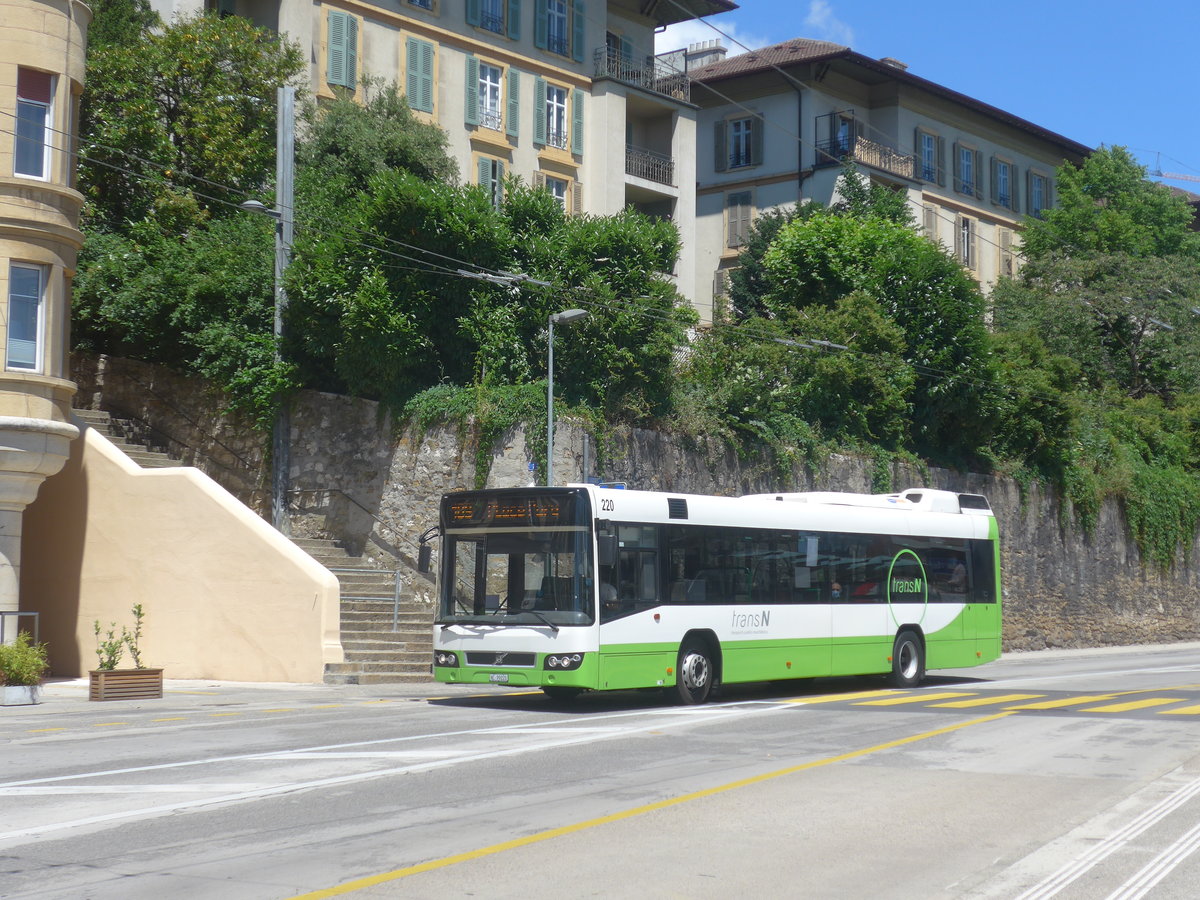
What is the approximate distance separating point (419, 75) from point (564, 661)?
81.9 feet

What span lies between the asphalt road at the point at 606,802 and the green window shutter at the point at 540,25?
90.5 feet

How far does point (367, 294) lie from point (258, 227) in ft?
16.5

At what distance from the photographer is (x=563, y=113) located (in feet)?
136

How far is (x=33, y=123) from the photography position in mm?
22875

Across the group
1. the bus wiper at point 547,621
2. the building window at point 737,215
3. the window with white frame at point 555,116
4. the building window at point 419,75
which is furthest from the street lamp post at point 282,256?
the building window at point 737,215

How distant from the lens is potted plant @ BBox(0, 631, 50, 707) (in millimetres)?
19078

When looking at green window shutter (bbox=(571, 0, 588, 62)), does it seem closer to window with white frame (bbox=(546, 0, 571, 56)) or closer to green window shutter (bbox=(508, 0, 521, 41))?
window with white frame (bbox=(546, 0, 571, 56))

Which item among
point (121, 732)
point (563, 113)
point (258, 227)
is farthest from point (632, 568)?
point (563, 113)

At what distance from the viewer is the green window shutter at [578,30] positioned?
4162cm

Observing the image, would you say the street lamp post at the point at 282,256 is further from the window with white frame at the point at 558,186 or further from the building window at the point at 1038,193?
the building window at the point at 1038,193

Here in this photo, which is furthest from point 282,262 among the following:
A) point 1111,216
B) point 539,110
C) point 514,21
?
point 1111,216

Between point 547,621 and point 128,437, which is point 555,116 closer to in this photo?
point 128,437

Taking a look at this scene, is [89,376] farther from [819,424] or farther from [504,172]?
[819,424]

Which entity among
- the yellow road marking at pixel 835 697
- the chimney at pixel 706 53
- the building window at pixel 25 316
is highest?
the chimney at pixel 706 53
